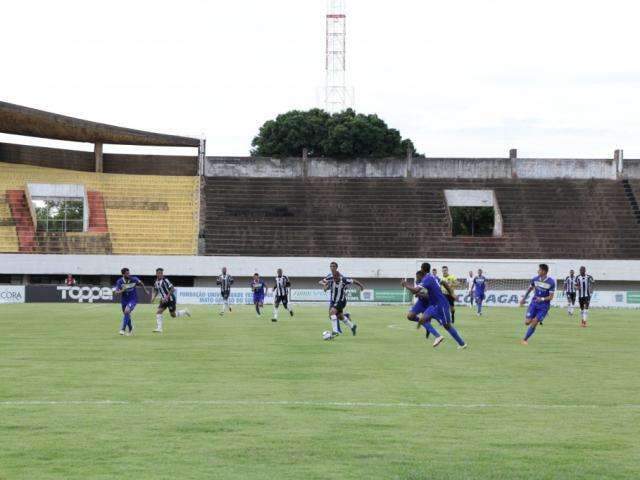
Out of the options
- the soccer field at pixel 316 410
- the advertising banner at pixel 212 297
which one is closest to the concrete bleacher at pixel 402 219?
the advertising banner at pixel 212 297

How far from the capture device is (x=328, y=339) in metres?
28.4

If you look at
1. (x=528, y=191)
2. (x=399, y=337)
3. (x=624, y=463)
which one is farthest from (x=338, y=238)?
(x=624, y=463)

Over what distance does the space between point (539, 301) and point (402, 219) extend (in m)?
45.7

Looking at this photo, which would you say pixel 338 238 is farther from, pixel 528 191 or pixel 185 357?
pixel 185 357

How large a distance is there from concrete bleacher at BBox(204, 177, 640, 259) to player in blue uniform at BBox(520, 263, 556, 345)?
41.0m

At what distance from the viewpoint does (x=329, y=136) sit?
102125mm

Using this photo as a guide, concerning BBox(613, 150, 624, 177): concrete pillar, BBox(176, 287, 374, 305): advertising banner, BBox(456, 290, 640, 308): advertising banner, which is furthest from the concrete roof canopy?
BBox(613, 150, 624, 177): concrete pillar

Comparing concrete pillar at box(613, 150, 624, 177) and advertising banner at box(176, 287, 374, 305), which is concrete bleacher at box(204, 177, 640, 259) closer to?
concrete pillar at box(613, 150, 624, 177)

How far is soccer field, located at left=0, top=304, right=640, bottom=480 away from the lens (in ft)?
32.0

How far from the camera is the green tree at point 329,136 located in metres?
101

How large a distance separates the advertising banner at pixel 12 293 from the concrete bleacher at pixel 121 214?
6.93 meters

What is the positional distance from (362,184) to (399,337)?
49.1 metres

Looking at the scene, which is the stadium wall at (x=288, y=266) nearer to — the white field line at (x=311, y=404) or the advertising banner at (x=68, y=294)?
the advertising banner at (x=68, y=294)

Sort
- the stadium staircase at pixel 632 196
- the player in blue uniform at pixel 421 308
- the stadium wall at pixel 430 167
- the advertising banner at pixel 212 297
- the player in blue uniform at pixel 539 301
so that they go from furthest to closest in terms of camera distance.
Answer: the stadium wall at pixel 430 167, the stadium staircase at pixel 632 196, the advertising banner at pixel 212 297, the player in blue uniform at pixel 539 301, the player in blue uniform at pixel 421 308
